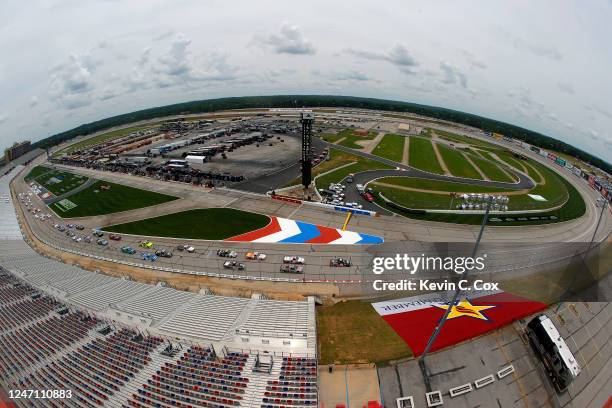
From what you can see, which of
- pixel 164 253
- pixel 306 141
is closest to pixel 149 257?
pixel 164 253

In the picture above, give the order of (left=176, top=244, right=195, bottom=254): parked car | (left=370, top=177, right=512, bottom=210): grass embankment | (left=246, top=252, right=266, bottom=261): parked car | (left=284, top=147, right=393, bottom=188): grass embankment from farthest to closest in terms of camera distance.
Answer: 1. (left=284, top=147, right=393, bottom=188): grass embankment
2. (left=370, top=177, right=512, bottom=210): grass embankment
3. (left=176, top=244, right=195, bottom=254): parked car
4. (left=246, top=252, right=266, bottom=261): parked car

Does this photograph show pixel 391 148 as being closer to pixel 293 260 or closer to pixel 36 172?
pixel 293 260

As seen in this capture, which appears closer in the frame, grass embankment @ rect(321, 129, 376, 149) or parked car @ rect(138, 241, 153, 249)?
parked car @ rect(138, 241, 153, 249)

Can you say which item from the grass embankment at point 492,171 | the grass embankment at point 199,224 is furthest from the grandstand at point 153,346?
the grass embankment at point 492,171

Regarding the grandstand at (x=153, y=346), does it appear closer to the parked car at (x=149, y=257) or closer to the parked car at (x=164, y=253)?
the parked car at (x=149, y=257)

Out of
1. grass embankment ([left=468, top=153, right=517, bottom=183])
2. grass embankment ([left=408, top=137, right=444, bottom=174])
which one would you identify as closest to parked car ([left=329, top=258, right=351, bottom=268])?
grass embankment ([left=408, top=137, right=444, bottom=174])

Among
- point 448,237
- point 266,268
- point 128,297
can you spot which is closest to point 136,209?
point 128,297

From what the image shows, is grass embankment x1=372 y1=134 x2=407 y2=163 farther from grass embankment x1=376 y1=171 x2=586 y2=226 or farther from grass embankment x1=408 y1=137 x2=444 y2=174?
grass embankment x1=376 y1=171 x2=586 y2=226
